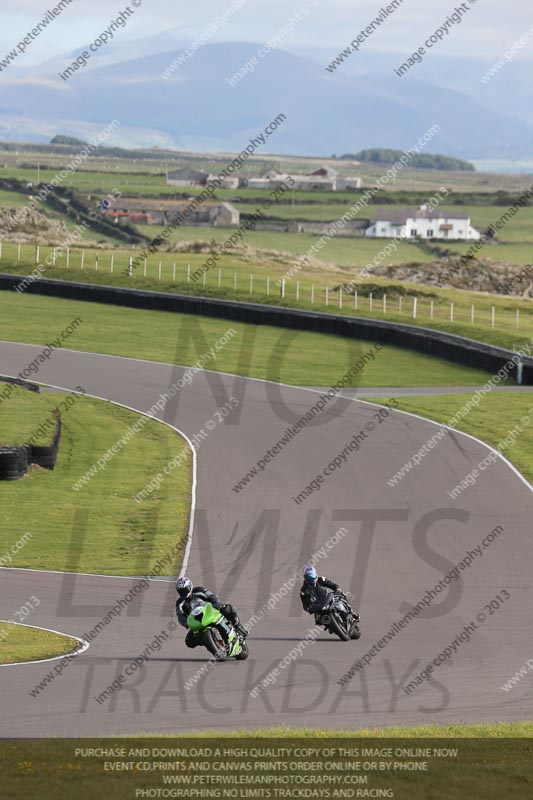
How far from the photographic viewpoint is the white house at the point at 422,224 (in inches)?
6196

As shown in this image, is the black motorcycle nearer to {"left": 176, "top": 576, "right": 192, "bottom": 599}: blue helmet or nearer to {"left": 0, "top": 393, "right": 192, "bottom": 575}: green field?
{"left": 176, "top": 576, "right": 192, "bottom": 599}: blue helmet

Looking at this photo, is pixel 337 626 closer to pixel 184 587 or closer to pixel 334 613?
pixel 334 613

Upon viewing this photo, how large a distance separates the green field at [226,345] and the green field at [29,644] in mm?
28262

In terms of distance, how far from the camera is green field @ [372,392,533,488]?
35.2m

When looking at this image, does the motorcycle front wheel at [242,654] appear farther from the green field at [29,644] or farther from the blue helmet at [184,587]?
the green field at [29,644]

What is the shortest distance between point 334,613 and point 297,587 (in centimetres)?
353

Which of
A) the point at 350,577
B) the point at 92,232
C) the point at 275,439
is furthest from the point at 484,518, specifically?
the point at 92,232

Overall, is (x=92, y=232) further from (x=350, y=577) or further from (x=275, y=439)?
(x=350, y=577)

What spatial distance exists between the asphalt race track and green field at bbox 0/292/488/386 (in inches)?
335

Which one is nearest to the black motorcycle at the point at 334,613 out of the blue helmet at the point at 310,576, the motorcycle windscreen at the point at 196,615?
the blue helmet at the point at 310,576

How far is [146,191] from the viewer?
174625mm

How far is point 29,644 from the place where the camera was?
18203mm

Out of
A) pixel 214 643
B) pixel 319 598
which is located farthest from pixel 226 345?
pixel 214 643

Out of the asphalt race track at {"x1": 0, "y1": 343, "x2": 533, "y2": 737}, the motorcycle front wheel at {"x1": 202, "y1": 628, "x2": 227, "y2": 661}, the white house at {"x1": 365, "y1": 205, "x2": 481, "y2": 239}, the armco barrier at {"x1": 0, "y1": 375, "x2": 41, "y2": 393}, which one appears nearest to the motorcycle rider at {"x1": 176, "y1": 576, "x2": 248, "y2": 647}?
the motorcycle front wheel at {"x1": 202, "y1": 628, "x2": 227, "y2": 661}
